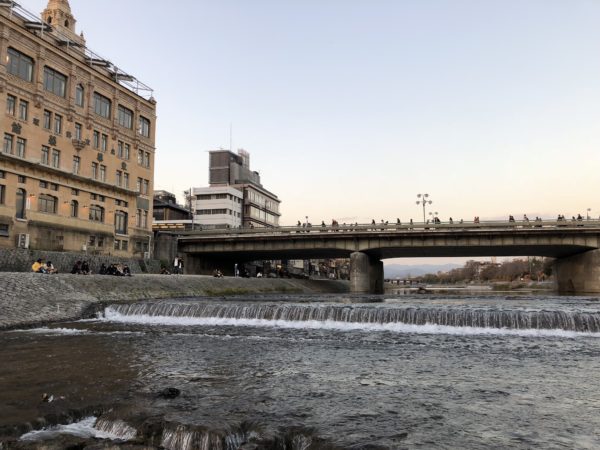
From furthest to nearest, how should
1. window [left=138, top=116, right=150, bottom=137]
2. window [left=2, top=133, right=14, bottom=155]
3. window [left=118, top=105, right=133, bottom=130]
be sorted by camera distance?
window [left=138, top=116, right=150, bottom=137]
window [left=118, top=105, right=133, bottom=130]
window [left=2, top=133, right=14, bottom=155]

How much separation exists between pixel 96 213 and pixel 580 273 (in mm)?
67481

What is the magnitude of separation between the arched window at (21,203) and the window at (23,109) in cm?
835

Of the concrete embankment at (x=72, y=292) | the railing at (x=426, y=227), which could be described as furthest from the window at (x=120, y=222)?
the concrete embankment at (x=72, y=292)

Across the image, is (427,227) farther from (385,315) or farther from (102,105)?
(102,105)

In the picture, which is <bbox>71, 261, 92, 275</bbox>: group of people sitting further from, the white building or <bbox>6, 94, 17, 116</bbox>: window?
the white building

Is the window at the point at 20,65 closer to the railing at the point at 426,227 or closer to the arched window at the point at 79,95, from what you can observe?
the arched window at the point at 79,95

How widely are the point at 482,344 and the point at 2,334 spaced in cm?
2215

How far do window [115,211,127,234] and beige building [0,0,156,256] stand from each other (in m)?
0.15

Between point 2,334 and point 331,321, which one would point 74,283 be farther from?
point 331,321

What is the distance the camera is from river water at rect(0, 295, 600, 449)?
336 inches

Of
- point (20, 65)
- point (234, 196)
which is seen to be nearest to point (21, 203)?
point (20, 65)

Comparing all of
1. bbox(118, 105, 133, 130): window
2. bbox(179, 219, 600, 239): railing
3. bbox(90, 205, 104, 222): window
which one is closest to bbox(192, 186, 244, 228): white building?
bbox(179, 219, 600, 239): railing

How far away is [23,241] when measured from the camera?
160 ft

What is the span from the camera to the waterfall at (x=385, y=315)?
2298 centimetres
